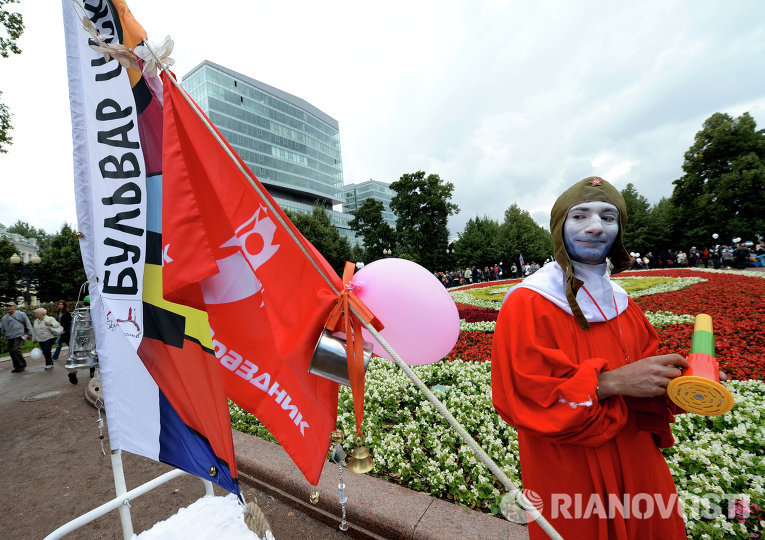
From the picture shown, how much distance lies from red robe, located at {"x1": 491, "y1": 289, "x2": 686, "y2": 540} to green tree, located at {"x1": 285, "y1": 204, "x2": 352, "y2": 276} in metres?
35.3

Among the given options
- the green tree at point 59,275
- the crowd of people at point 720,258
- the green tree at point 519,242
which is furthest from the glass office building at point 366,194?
the crowd of people at point 720,258

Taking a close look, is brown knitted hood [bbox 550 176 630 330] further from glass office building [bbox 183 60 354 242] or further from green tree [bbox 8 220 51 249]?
green tree [bbox 8 220 51 249]

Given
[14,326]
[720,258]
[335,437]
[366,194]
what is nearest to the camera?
[335,437]

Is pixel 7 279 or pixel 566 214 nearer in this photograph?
pixel 566 214

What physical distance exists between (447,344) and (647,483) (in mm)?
1092

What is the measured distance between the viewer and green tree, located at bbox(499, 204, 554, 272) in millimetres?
45219

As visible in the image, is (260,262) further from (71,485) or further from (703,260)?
(703,260)

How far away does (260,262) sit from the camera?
1.62 metres

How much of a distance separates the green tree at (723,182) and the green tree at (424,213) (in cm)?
2293

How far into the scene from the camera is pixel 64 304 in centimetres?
991

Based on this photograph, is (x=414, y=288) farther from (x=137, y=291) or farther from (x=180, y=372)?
(x=137, y=291)

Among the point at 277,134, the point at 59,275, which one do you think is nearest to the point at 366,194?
the point at 277,134

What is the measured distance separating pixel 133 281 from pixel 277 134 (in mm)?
70979

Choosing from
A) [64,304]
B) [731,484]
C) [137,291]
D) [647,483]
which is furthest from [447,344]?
[64,304]
